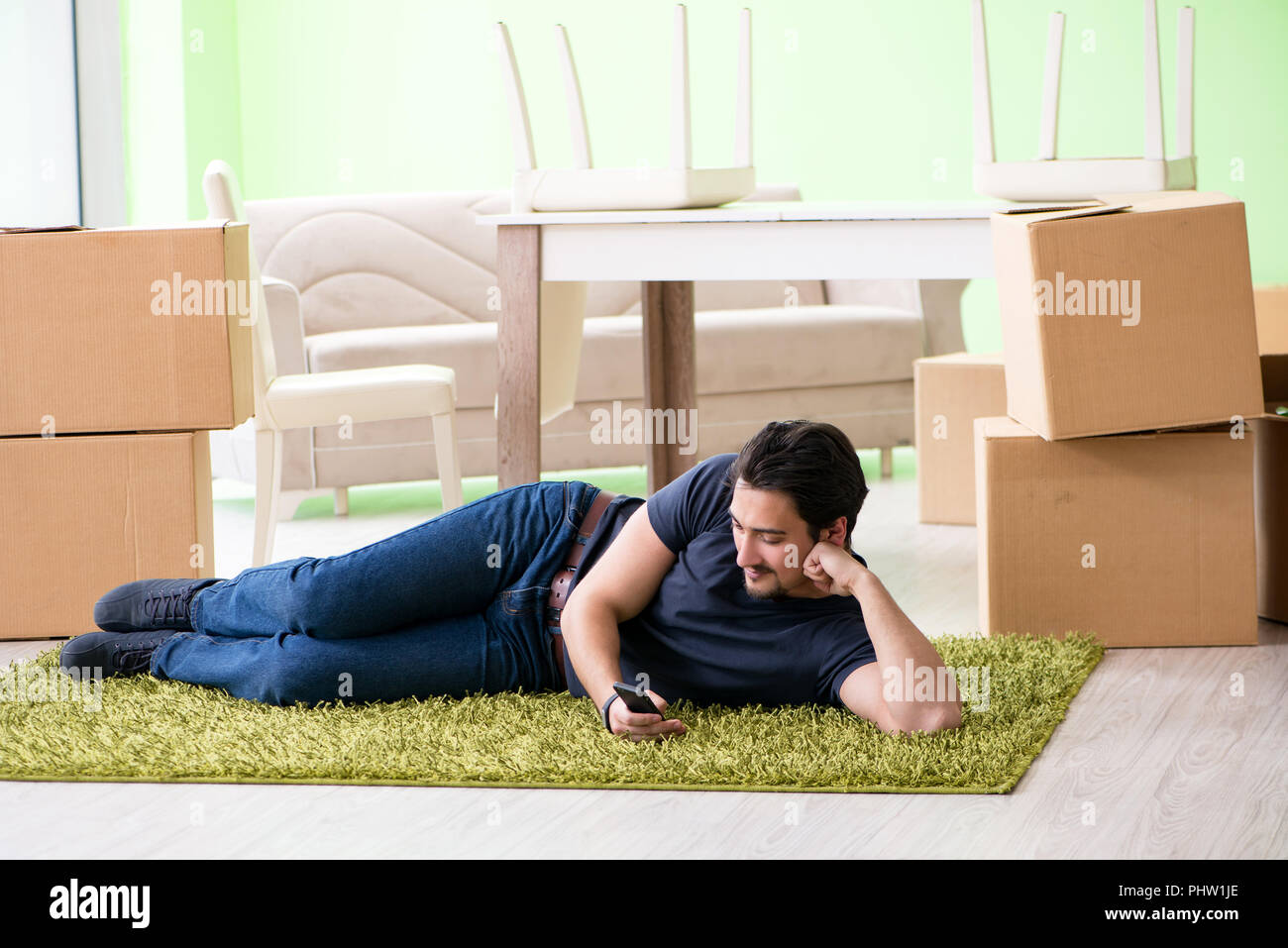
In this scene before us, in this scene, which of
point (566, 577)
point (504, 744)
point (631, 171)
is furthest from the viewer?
point (631, 171)

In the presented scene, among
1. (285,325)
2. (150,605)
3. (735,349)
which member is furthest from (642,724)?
(735,349)

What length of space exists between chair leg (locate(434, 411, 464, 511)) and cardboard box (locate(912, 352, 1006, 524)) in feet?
3.85

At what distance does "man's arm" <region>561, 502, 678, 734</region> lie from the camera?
1.88 m

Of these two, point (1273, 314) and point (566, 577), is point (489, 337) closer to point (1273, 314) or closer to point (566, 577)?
point (1273, 314)

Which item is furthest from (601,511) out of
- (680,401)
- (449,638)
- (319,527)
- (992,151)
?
(319,527)

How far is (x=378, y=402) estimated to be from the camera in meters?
3.19

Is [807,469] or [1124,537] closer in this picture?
[807,469]

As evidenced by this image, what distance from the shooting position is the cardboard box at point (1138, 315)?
2342mm

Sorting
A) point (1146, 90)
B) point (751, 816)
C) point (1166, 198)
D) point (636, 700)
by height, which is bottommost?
point (751, 816)

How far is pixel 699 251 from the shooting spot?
8.80 ft

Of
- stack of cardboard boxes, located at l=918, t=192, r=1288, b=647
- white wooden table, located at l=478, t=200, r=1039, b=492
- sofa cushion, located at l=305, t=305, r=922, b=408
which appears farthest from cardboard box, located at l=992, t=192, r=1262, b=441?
sofa cushion, located at l=305, t=305, r=922, b=408

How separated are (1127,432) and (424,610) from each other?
1.16 metres

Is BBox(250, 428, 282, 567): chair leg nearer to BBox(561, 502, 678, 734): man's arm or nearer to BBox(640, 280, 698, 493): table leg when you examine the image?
BBox(640, 280, 698, 493): table leg

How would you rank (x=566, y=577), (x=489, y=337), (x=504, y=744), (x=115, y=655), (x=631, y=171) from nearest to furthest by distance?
(x=504, y=744) → (x=566, y=577) → (x=115, y=655) → (x=631, y=171) → (x=489, y=337)
